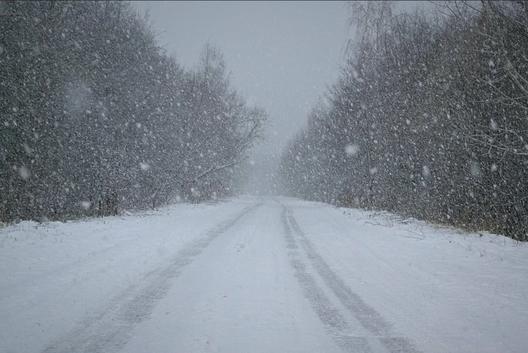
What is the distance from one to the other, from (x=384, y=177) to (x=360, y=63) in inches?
270

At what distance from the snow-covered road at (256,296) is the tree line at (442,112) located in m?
2.76

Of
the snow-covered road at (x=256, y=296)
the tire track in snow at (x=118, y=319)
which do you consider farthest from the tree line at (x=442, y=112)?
the tire track in snow at (x=118, y=319)

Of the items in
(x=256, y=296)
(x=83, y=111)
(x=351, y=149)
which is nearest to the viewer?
(x=256, y=296)

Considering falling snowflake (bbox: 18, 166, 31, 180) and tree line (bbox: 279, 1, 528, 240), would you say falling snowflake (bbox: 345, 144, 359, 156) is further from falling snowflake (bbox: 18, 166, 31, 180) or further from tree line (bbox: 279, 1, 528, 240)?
falling snowflake (bbox: 18, 166, 31, 180)

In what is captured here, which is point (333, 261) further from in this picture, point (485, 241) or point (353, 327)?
point (485, 241)

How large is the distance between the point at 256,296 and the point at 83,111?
12852mm

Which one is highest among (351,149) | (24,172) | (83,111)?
(83,111)

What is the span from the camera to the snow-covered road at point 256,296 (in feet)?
11.7

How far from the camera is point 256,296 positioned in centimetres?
501

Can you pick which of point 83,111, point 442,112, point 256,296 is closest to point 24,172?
point 83,111

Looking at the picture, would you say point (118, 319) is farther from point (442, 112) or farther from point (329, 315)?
point (442, 112)

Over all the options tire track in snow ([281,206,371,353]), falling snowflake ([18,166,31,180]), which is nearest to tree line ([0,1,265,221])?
falling snowflake ([18,166,31,180])

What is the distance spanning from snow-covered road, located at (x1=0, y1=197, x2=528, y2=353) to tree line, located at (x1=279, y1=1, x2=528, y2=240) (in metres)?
2.76

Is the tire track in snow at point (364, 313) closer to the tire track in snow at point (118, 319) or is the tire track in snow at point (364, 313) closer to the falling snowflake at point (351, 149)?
the tire track in snow at point (118, 319)
